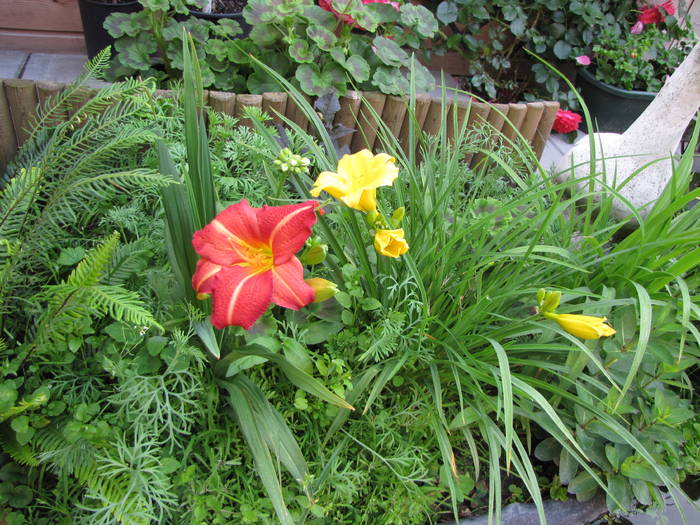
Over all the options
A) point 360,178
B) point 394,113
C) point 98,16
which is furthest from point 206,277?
point 98,16

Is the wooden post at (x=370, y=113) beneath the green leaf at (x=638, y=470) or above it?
above

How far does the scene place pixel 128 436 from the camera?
104 centimetres

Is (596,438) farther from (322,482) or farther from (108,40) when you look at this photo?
(108,40)

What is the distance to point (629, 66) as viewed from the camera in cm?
270

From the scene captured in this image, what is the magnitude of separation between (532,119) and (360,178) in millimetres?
1433

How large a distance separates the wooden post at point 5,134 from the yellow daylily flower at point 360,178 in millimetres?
1230

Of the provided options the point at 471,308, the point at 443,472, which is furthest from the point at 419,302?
the point at 443,472

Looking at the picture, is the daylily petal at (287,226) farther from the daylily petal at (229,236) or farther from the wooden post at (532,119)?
the wooden post at (532,119)

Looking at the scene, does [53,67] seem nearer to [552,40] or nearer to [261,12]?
[261,12]

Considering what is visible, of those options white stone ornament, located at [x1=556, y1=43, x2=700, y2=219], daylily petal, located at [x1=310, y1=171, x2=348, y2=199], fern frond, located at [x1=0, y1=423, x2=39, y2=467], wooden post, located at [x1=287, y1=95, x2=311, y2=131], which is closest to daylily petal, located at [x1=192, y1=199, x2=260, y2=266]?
daylily petal, located at [x1=310, y1=171, x2=348, y2=199]

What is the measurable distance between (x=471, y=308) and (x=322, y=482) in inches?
17.5

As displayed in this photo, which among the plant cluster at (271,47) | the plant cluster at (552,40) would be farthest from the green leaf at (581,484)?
the plant cluster at (552,40)

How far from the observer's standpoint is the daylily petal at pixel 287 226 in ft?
2.75

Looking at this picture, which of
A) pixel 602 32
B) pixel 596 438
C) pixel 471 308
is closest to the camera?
pixel 471 308
